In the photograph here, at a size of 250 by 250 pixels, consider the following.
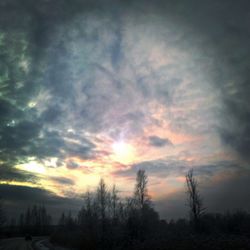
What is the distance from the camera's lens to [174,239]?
27.5 meters

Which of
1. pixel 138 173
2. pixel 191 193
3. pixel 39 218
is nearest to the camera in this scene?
pixel 191 193

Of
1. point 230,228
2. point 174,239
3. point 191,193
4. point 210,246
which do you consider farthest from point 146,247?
point 191,193

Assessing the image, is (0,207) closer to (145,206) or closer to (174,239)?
(145,206)

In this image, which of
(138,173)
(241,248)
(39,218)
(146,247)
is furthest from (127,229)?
(39,218)

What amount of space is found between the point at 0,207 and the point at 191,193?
65.7 m

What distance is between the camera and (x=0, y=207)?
86375 mm

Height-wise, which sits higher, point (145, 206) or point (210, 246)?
point (145, 206)

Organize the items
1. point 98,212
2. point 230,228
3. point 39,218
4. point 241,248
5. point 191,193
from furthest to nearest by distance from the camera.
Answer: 1. point 39,218
2. point 98,212
3. point 191,193
4. point 230,228
5. point 241,248

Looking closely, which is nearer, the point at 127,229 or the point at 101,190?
the point at 127,229

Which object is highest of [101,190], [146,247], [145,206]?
[101,190]

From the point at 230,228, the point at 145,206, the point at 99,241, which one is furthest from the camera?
the point at 145,206

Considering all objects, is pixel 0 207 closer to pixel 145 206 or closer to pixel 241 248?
pixel 145 206

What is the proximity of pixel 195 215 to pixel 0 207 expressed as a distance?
67253mm

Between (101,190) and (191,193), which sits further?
(101,190)
